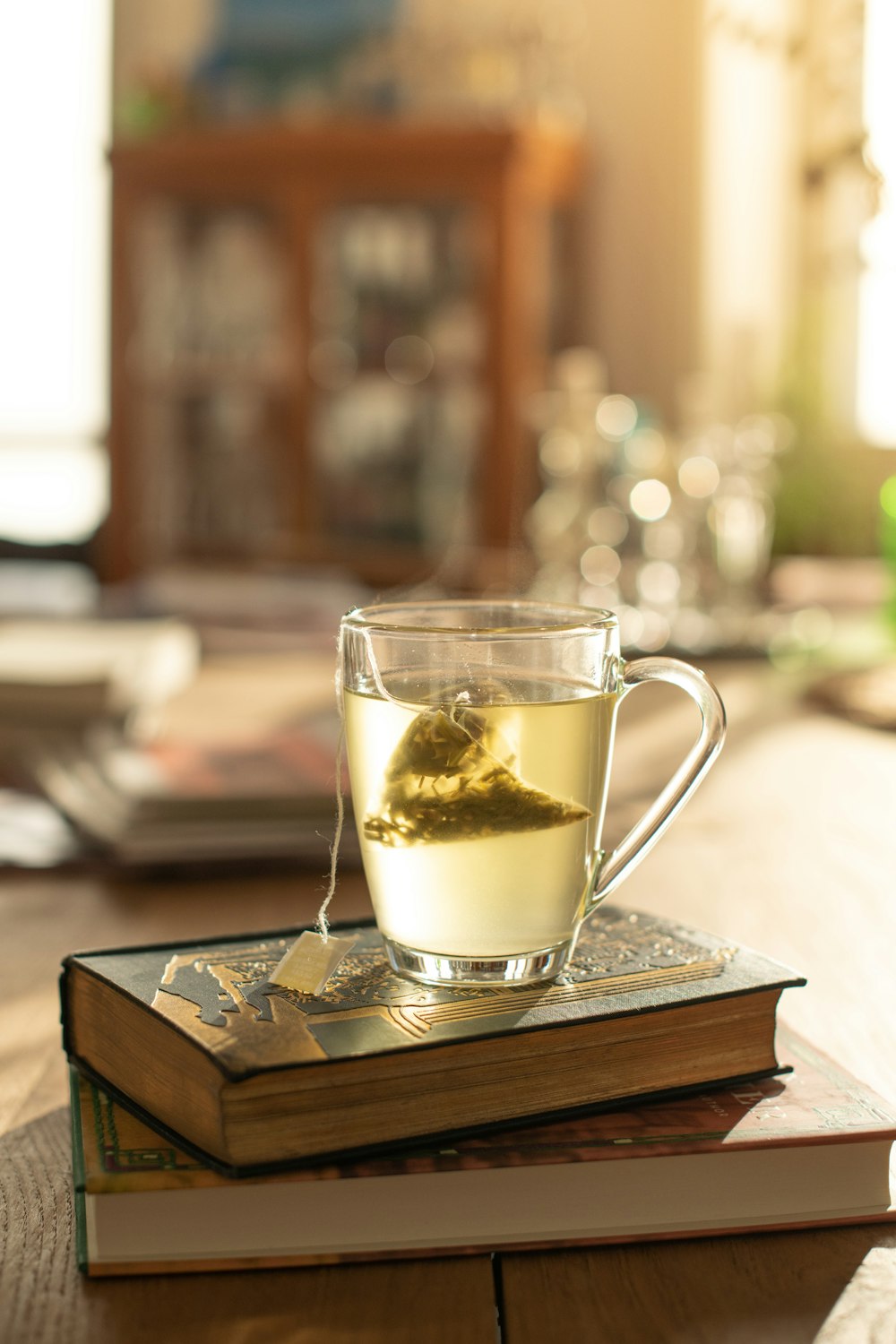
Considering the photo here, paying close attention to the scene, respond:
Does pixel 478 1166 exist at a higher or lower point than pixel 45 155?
lower

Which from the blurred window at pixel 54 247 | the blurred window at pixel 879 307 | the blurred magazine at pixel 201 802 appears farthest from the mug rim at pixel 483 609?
the blurred window at pixel 54 247

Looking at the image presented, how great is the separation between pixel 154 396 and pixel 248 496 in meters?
0.39

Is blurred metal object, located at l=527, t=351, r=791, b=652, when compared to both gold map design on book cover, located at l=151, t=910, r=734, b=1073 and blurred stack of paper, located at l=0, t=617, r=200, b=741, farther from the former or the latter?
gold map design on book cover, located at l=151, t=910, r=734, b=1073

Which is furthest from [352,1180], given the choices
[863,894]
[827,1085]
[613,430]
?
[613,430]

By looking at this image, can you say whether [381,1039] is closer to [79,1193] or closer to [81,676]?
[79,1193]

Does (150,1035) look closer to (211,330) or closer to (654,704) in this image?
(654,704)

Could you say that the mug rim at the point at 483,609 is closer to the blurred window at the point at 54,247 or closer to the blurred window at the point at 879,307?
the blurred window at the point at 879,307

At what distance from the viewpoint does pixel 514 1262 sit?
46 centimetres

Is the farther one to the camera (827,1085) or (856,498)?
(856,498)

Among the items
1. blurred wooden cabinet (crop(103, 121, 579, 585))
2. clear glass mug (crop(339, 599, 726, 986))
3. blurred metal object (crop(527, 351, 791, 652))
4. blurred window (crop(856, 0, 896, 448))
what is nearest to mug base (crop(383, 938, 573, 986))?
clear glass mug (crop(339, 599, 726, 986))

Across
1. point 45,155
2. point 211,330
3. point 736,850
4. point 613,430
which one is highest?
point 45,155

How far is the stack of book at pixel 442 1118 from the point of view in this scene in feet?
1.48

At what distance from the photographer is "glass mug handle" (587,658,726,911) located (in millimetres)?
555

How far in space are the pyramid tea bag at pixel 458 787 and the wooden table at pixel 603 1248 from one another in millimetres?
140
